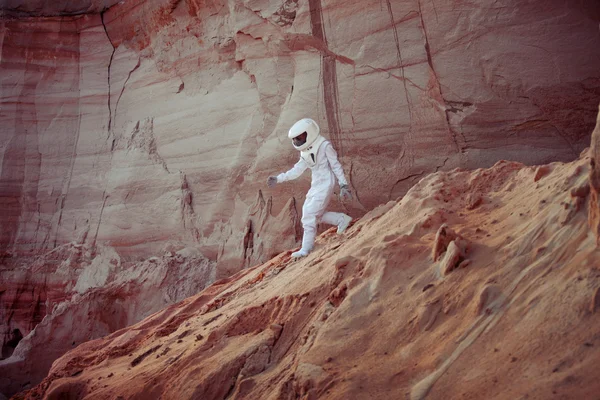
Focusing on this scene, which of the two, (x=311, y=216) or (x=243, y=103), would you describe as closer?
(x=311, y=216)

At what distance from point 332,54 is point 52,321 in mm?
5790

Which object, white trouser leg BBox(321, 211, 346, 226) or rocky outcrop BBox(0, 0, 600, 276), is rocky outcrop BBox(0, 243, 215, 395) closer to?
rocky outcrop BBox(0, 0, 600, 276)

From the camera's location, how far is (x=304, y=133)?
6.85 meters

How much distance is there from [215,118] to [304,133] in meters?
3.98

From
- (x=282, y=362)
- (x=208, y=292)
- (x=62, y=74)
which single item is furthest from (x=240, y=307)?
(x=62, y=74)

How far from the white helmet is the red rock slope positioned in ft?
3.67

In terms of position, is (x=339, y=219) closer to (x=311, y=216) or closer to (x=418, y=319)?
(x=311, y=216)

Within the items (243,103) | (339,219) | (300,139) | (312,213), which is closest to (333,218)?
(339,219)

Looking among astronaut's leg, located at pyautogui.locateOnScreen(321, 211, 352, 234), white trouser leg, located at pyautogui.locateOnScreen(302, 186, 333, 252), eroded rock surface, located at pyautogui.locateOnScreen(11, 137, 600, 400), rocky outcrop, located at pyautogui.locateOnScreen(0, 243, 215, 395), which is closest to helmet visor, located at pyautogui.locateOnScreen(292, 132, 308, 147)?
white trouser leg, located at pyautogui.locateOnScreen(302, 186, 333, 252)

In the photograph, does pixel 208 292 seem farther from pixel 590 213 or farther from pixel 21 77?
pixel 21 77

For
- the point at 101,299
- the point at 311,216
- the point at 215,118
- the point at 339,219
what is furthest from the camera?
the point at 215,118

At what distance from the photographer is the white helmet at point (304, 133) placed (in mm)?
6824

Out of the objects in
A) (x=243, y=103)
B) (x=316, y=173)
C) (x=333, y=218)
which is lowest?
(x=333, y=218)

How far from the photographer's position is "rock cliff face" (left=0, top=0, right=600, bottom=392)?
7.59 meters
